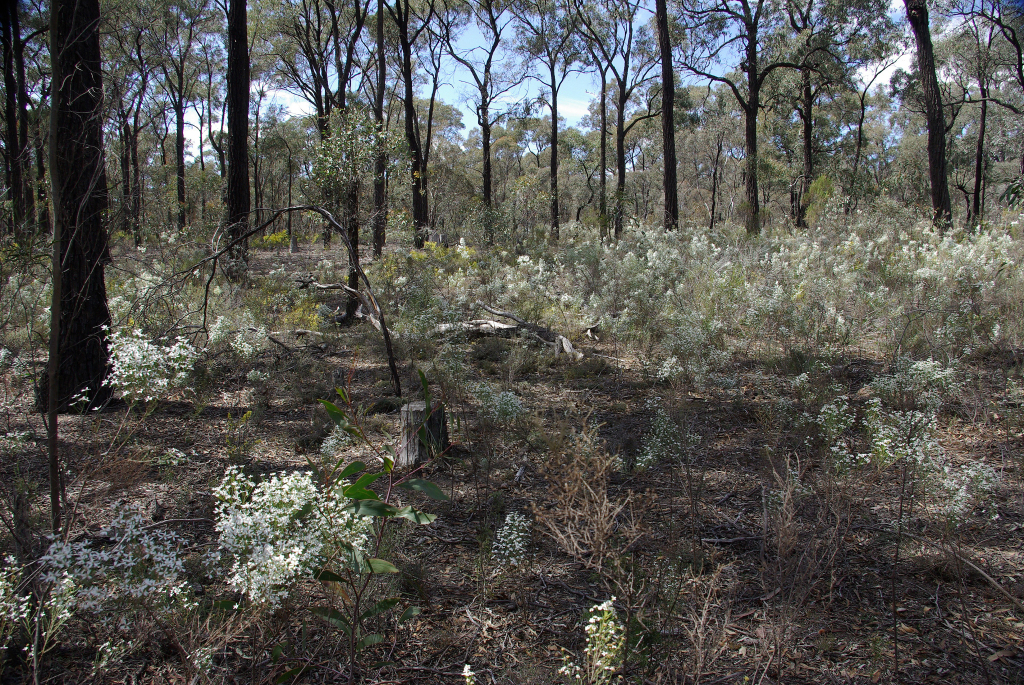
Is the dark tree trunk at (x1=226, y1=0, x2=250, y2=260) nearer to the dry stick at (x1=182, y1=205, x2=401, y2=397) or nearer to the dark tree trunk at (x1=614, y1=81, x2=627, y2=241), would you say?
the dry stick at (x1=182, y1=205, x2=401, y2=397)

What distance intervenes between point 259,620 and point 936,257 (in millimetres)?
8033

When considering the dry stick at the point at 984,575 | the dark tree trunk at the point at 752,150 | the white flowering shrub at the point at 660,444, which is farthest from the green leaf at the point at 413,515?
the dark tree trunk at the point at 752,150

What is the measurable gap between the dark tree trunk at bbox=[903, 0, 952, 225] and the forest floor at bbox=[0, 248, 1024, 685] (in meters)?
6.39

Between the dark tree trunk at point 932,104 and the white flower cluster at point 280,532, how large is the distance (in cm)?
1062

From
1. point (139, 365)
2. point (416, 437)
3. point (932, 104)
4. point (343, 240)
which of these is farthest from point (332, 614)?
point (932, 104)

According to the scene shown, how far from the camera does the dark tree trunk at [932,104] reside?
9.31 m

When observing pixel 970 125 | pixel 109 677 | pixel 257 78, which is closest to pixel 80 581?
pixel 109 677

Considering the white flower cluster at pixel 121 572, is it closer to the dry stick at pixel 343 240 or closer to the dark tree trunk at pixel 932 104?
the dry stick at pixel 343 240

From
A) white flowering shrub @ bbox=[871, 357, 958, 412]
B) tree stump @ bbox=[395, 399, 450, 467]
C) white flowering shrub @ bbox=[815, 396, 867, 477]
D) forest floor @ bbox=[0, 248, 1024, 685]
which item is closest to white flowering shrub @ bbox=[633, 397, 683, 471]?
forest floor @ bbox=[0, 248, 1024, 685]

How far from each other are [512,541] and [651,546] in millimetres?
703

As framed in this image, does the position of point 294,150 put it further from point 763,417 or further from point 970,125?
point 970,125

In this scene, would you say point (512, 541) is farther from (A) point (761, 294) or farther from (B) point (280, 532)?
(A) point (761, 294)

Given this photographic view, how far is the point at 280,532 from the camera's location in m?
1.66

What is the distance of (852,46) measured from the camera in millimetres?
15703
